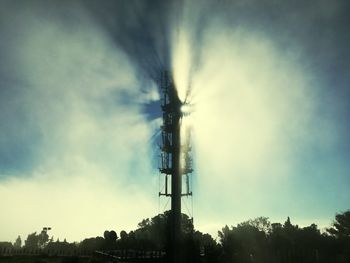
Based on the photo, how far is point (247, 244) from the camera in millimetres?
37062

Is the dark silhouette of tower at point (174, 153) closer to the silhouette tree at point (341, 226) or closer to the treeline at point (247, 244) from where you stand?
the treeline at point (247, 244)

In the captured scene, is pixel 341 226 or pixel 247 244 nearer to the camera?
pixel 247 244

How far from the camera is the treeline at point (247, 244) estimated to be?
1548 cm

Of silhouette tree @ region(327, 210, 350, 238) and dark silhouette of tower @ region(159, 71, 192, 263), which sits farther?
silhouette tree @ region(327, 210, 350, 238)

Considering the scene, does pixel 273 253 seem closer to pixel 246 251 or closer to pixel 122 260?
pixel 246 251

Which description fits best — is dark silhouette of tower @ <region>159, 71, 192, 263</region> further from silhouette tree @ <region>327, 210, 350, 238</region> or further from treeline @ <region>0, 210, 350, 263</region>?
silhouette tree @ <region>327, 210, 350, 238</region>

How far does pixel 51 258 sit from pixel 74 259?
3.73 metres

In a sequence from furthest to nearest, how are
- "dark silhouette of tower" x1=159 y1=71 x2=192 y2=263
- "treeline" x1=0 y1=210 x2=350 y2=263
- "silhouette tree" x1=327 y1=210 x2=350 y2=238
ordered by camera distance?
"silhouette tree" x1=327 y1=210 x2=350 y2=238
"dark silhouette of tower" x1=159 y1=71 x2=192 y2=263
"treeline" x1=0 y1=210 x2=350 y2=263

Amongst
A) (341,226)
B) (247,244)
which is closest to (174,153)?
(247,244)

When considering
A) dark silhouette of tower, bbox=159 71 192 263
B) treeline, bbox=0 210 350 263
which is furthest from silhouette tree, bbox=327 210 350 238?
dark silhouette of tower, bbox=159 71 192 263

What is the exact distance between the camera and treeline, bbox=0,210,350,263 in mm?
15484

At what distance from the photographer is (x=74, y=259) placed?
927 inches

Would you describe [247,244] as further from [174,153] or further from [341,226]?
[341,226]

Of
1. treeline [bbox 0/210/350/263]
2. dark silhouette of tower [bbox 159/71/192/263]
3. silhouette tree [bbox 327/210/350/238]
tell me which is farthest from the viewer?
silhouette tree [bbox 327/210/350/238]
